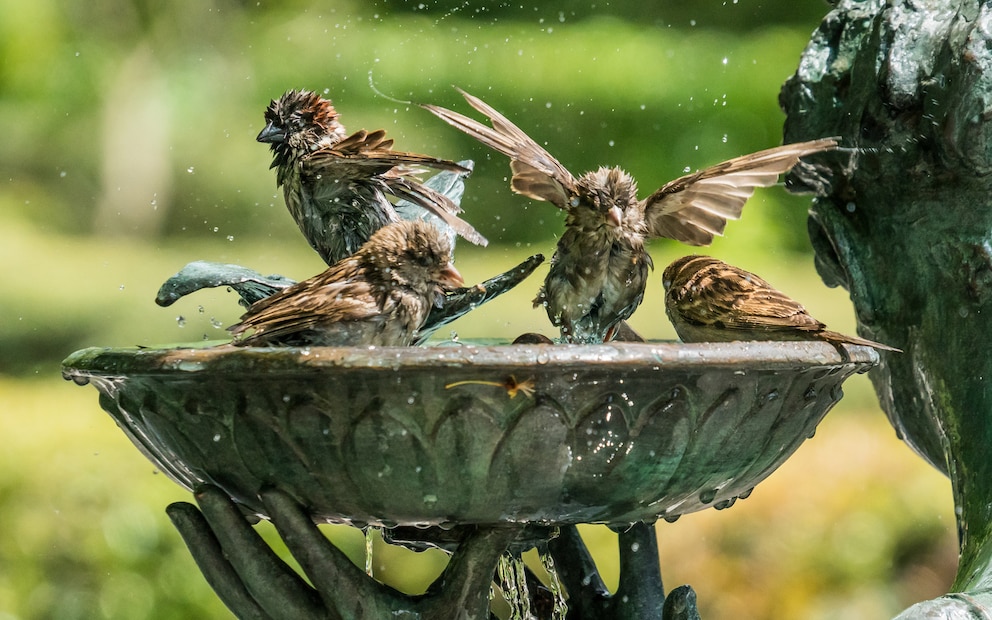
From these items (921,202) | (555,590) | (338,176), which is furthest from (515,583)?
(921,202)

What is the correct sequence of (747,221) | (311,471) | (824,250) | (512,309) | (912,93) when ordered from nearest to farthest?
(311,471) < (912,93) < (824,250) < (512,309) < (747,221)

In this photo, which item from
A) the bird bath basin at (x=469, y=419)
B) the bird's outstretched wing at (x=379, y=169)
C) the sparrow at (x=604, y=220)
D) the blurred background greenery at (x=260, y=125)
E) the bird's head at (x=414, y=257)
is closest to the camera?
the bird bath basin at (x=469, y=419)

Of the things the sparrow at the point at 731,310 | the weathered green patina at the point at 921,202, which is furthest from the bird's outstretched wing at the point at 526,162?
the weathered green patina at the point at 921,202

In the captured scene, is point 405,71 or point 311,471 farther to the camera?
→ point 405,71

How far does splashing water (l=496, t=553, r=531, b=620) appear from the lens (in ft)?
6.82

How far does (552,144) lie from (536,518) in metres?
5.31

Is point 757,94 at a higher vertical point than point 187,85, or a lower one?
lower

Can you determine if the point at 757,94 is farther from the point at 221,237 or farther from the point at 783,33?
the point at 221,237

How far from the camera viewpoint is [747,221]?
270 inches

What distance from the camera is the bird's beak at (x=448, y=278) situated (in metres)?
1.96

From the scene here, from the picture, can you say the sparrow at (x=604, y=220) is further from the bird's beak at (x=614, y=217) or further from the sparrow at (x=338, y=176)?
the sparrow at (x=338, y=176)

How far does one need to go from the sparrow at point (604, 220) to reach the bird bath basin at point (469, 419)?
1.57ft

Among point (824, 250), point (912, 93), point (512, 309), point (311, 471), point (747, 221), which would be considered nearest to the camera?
point (311, 471)

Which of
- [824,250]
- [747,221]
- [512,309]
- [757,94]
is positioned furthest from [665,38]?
[824,250]
